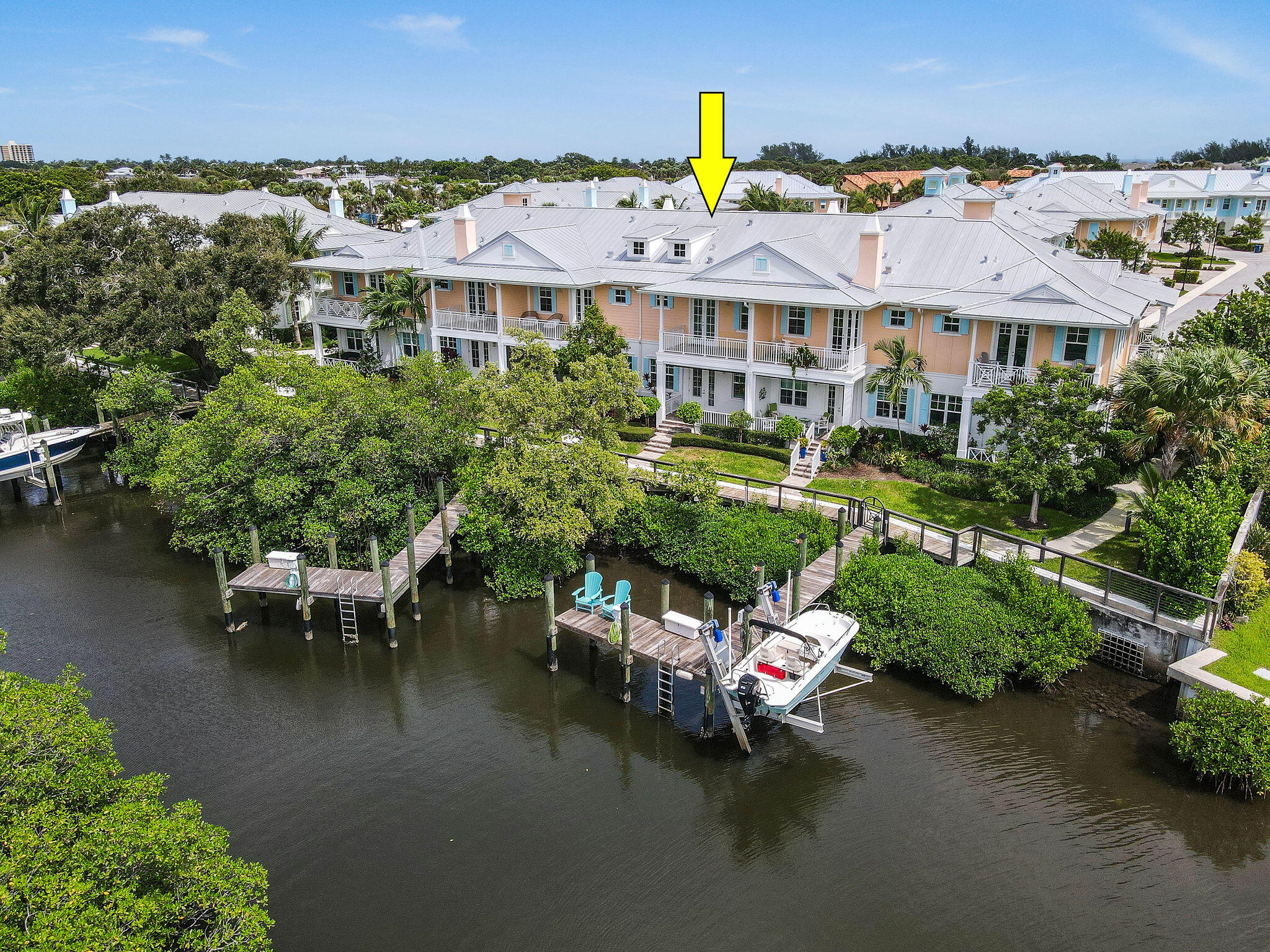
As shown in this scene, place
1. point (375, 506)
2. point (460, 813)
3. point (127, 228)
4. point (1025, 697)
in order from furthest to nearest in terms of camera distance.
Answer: point (127, 228) → point (375, 506) → point (1025, 697) → point (460, 813)

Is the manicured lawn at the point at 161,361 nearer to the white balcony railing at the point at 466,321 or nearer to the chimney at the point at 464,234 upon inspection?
the white balcony railing at the point at 466,321

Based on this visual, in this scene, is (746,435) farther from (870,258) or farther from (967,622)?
(967,622)

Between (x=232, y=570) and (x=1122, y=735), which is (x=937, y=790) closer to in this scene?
(x=1122, y=735)

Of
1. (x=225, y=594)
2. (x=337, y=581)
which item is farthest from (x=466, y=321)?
(x=225, y=594)

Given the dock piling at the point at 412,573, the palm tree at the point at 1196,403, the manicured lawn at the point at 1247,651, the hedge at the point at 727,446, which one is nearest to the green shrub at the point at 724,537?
the hedge at the point at 727,446

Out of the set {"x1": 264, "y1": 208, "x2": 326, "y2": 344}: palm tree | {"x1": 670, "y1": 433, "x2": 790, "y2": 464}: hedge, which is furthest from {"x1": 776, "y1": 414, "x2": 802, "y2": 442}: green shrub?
{"x1": 264, "y1": 208, "x2": 326, "y2": 344}: palm tree

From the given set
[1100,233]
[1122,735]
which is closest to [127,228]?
[1122,735]

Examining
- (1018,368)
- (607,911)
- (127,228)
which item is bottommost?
(607,911)

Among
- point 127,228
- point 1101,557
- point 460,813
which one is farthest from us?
point 127,228

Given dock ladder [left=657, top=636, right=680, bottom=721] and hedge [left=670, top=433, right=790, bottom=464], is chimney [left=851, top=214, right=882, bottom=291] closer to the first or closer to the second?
hedge [left=670, top=433, right=790, bottom=464]
